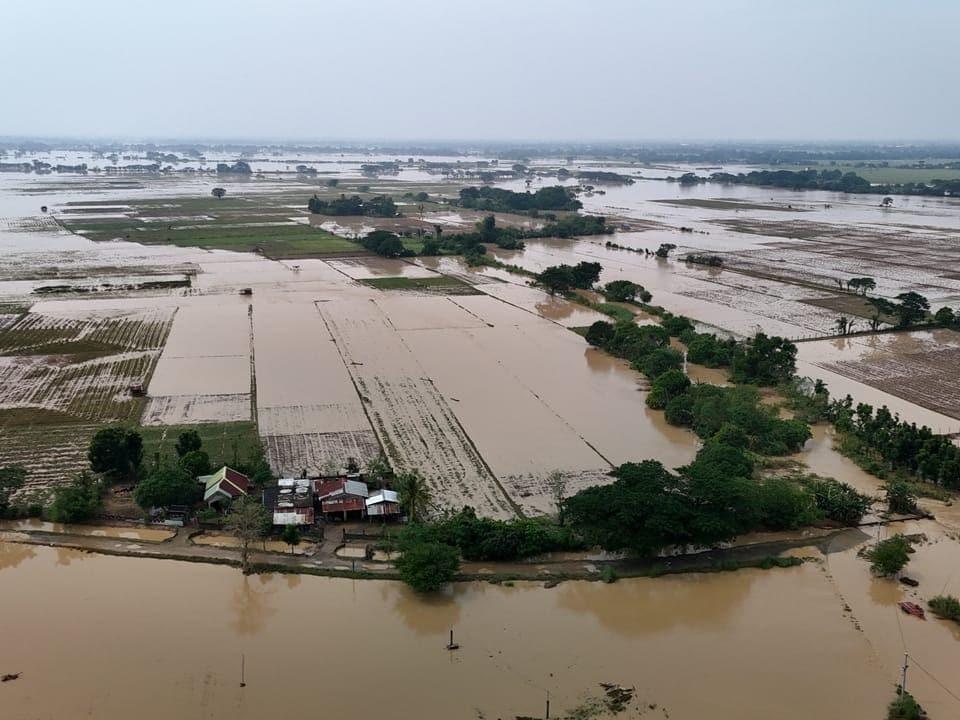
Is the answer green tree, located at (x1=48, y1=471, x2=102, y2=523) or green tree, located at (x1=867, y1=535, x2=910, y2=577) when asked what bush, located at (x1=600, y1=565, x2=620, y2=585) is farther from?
green tree, located at (x1=48, y1=471, x2=102, y2=523)

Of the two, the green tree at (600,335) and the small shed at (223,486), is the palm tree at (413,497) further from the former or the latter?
the green tree at (600,335)

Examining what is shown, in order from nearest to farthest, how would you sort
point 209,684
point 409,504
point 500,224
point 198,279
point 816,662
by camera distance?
point 209,684 → point 816,662 → point 409,504 → point 198,279 → point 500,224

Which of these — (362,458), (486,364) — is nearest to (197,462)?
(362,458)

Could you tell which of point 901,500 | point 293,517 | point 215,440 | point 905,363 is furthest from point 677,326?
point 293,517

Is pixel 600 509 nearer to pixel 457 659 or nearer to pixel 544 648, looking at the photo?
pixel 544 648

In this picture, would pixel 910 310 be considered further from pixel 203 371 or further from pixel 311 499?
pixel 203 371

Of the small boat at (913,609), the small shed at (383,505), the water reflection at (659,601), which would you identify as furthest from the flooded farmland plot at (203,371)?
the small boat at (913,609)
